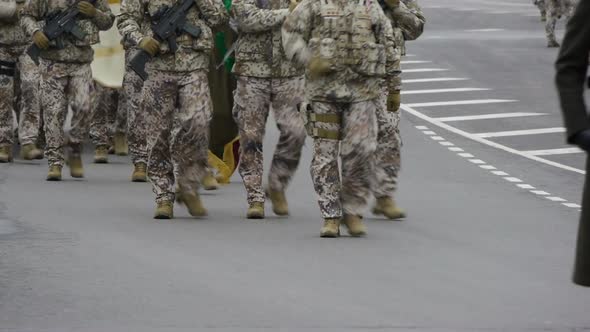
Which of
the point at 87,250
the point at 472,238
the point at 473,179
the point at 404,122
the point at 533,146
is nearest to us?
the point at 87,250

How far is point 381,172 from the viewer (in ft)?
44.4

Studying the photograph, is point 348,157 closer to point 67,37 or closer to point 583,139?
point 67,37

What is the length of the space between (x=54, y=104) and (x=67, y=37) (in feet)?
2.11

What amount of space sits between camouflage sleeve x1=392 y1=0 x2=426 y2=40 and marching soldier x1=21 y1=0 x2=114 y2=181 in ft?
10.9

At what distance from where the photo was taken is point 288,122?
1330cm

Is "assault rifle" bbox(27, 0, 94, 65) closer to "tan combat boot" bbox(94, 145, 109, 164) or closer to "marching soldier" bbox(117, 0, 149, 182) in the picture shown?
"marching soldier" bbox(117, 0, 149, 182)

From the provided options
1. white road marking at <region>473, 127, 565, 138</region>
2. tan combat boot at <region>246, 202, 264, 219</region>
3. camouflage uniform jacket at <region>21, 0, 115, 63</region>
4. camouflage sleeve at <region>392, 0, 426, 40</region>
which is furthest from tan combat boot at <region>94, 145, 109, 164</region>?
white road marking at <region>473, 127, 565, 138</region>

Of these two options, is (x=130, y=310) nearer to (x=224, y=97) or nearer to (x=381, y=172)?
(x=381, y=172)

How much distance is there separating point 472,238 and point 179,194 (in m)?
2.38

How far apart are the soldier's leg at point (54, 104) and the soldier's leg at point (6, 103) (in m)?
1.87

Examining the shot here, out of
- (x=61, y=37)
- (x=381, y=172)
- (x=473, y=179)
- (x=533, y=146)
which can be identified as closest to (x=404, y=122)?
(x=533, y=146)

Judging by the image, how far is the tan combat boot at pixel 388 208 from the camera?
13539 mm

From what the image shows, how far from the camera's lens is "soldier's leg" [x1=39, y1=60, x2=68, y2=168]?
16.0 meters

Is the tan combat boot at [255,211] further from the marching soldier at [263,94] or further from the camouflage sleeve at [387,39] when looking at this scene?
the camouflage sleeve at [387,39]
